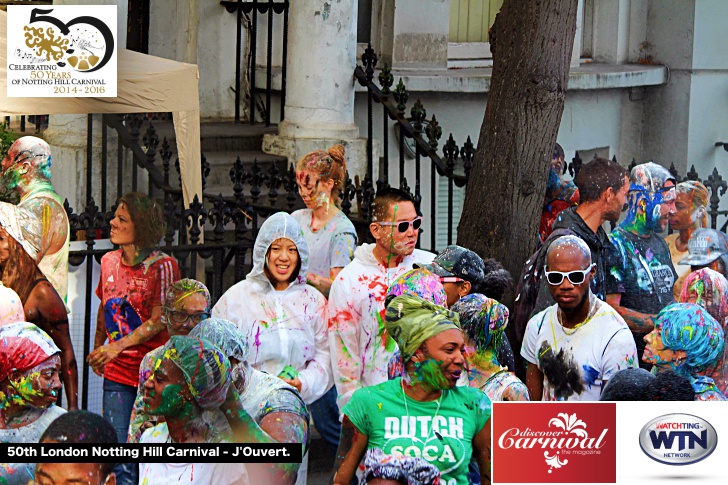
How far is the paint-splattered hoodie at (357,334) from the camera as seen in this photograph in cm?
580

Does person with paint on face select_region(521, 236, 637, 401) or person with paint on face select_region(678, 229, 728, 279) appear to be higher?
person with paint on face select_region(678, 229, 728, 279)

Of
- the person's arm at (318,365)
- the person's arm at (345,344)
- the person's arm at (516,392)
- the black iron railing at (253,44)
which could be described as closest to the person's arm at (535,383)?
the person's arm at (516,392)

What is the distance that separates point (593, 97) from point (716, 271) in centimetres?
457

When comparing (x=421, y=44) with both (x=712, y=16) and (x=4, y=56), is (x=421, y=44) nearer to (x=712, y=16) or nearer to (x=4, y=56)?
(x=712, y=16)

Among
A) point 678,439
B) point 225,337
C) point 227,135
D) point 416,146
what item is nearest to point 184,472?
point 225,337

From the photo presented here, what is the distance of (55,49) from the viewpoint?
6.02 metres

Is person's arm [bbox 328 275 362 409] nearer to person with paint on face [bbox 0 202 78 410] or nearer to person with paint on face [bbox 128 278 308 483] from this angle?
person with paint on face [bbox 128 278 308 483]

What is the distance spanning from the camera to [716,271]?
21.3 feet

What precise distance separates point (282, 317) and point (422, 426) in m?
1.20

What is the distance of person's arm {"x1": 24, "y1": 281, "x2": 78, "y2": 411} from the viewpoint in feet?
19.4

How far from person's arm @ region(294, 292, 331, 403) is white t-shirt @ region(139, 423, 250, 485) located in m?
0.66

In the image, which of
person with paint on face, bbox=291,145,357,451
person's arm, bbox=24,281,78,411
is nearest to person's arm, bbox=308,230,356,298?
person with paint on face, bbox=291,145,357,451

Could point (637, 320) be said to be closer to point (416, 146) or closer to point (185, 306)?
point (185, 306)

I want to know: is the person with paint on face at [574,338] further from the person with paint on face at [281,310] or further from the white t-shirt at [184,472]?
the white t-shirt at [184,472]
